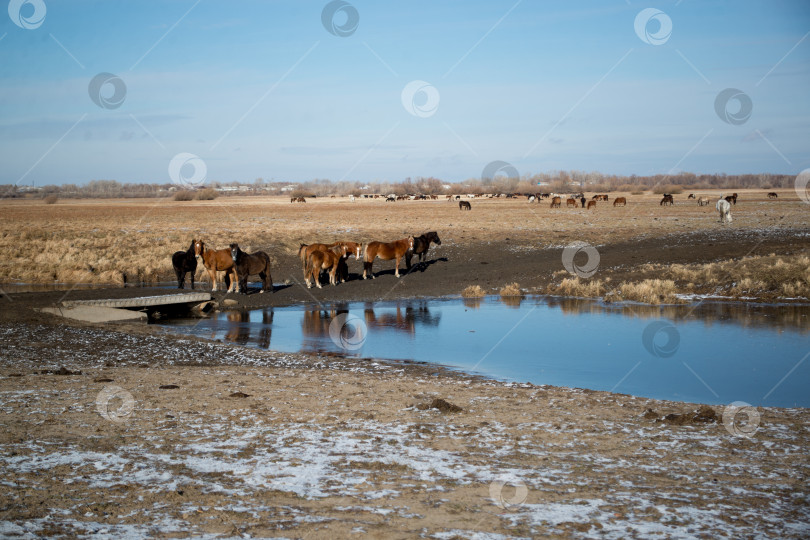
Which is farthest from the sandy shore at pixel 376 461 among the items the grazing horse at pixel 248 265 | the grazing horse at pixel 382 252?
the grazing horse at pixel 382 252

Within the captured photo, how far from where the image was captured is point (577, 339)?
14023mm

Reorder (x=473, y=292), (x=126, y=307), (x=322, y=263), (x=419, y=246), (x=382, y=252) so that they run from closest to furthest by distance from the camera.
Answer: (x=126, y=307), (x=473, y=292), (x=322, y=263), (x=382, y=252), (x=419, y=246)

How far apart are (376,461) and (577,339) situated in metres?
8.81

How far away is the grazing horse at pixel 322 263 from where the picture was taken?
21.6 m

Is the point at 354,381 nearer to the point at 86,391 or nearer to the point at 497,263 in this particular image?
the point at 86,391

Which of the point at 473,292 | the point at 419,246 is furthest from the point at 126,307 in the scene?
the point at 419,246

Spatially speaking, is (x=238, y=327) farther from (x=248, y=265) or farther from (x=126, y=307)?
(x=248, y=265)

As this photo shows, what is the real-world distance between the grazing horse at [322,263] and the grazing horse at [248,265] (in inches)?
52.3

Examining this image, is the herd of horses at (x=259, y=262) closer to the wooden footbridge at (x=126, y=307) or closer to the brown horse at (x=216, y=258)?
the brown horse at (x=216, y=258)

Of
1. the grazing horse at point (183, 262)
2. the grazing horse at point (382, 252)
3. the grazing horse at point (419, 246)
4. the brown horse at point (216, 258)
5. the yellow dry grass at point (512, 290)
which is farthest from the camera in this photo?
the grazing horse at point (419, 246)

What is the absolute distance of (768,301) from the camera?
18188mm

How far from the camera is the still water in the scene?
10.5 m

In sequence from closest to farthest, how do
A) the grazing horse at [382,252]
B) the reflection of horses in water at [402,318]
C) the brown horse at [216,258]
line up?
the reflection of horses in water at [402,318], the brown horse at [216,258], the grazing horse at [382,252]

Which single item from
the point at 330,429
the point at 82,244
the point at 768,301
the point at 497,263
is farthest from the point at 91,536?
the point at 82,244
